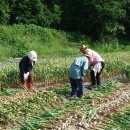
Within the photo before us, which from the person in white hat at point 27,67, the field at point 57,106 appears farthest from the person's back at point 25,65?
the field at point 57,106

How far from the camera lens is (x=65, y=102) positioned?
37.8ft

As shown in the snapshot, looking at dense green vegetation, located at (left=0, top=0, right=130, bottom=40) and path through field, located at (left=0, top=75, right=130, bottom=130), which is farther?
dense green vegetation, located at (left=0, top=0, right=130, bottom=40)

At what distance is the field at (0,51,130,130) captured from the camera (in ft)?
29.9

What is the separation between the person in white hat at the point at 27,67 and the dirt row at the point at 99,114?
2.20 m

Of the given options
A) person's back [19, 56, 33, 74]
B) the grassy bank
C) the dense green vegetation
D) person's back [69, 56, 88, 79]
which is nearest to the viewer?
person's back [69, 56, 88, 79]

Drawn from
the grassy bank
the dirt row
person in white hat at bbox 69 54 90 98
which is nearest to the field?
the dirt row

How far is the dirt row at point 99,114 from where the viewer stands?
893 cm

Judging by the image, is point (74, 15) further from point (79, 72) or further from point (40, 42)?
point (79, 72)

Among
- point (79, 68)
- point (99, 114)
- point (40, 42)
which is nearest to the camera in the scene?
point (99, 114)

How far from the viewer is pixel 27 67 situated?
41.8 feet

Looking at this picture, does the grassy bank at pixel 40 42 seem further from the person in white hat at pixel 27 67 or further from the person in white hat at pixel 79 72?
the person in white hat at pixel 79 72

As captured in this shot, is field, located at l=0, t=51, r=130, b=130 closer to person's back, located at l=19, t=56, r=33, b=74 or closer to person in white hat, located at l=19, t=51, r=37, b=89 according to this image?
person in white hat, located at l=19, t=51, r=37, b=89

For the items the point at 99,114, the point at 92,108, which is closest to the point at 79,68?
the point at 92,108

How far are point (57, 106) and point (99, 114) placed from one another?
1.41m
